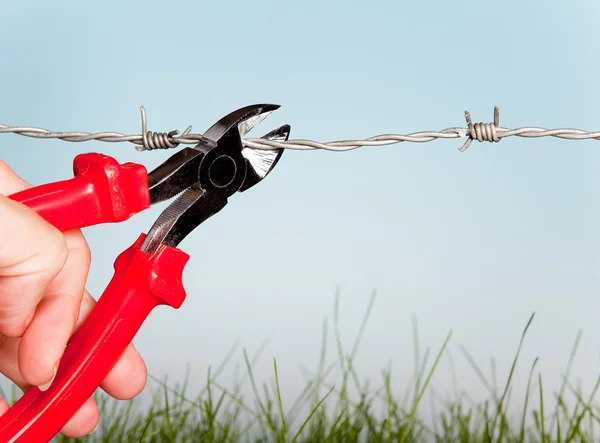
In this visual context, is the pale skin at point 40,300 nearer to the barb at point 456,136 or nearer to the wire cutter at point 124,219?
the wire cutter at point 124,219

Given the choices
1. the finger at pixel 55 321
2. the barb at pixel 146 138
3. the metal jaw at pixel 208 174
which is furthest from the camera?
the barb at pixel 146 138

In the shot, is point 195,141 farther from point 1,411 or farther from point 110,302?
point 1,411

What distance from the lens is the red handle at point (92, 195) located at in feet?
4.43

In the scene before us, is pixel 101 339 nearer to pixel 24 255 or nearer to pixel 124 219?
pixel 124 219

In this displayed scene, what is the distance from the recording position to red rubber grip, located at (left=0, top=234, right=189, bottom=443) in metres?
1.43

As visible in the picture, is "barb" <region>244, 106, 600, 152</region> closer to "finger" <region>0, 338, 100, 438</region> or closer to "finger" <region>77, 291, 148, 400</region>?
"finger" <region>77, 291, 148, 400</region>

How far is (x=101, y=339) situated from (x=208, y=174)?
0.38m

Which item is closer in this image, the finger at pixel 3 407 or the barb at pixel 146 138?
the finger at pixel 3 407

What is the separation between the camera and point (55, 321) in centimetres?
137

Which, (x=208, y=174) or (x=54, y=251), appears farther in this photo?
(x=208, y=174)

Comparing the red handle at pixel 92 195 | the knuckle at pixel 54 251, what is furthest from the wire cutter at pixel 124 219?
the knuckle at pixel 54 251

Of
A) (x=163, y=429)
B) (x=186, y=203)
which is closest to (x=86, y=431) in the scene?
(x=186, y=203)

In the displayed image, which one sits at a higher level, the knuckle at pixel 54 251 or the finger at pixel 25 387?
the knuckle at pixel 54 251

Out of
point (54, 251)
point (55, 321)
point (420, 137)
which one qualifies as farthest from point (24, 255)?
point (420, 137)
